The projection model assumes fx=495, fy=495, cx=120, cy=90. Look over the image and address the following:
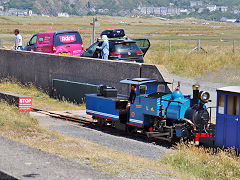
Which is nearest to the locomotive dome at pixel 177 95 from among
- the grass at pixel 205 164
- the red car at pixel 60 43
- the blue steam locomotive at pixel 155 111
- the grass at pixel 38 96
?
the blue steam locomotive at pixel 155 111

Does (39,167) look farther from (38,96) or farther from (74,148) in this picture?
(38,96)

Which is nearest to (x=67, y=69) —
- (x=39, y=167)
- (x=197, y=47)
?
(x=39, y=167)

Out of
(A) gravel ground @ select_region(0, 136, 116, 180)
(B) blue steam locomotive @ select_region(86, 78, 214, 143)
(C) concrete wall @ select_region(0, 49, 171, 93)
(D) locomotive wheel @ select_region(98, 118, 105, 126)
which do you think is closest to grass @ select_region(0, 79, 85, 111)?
(C) concrete wall @ select_region(0, 49, 171, 93)

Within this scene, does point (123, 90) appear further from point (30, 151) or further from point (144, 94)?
point (30, 151)

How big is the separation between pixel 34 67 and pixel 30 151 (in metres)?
15.0

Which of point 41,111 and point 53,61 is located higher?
point 53,61

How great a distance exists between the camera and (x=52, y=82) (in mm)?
22484

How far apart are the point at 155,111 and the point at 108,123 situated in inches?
137

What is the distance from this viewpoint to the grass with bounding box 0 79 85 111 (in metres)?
20.3

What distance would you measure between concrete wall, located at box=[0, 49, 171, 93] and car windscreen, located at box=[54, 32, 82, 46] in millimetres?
2044

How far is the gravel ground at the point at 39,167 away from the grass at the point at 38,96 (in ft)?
35.7

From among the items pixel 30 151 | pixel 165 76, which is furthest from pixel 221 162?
pixel 165 76

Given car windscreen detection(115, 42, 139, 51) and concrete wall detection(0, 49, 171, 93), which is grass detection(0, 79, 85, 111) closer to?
concrete wall detection(0, 49, 171, 93)

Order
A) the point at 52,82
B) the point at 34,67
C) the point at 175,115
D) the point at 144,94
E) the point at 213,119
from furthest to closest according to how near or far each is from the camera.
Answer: the point at 34,67 < the point at 52,82 < the point at 213,119 < the point at 144,94 < the point at 175,115
